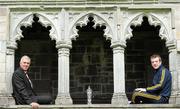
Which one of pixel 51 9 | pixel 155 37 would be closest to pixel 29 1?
pixel 51 9

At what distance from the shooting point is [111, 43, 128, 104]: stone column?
11016mm

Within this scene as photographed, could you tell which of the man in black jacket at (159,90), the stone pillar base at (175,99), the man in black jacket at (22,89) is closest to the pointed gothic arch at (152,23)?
the man in black jacket at (159,90)

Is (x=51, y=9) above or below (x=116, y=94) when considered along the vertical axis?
above

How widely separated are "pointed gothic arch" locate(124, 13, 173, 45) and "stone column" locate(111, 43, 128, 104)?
12.4 inches

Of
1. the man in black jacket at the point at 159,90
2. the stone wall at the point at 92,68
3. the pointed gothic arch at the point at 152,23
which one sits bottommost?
the man in black jacket at the point at 159,90

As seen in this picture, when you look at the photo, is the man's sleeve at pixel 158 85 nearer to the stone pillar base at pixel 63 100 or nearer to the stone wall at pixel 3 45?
the stone pillar base at pixel 63 100

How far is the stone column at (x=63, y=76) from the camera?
11.0 metres

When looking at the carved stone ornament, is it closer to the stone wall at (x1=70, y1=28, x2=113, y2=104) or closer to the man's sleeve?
the man's sleeve

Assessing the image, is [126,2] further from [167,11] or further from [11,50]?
[11,50]

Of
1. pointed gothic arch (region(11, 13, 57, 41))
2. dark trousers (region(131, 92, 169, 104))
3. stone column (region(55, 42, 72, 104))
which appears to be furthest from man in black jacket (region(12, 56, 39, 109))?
dark trousers (region(131, 92, 169, 104))

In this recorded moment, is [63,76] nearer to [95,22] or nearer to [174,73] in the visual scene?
[95,22]

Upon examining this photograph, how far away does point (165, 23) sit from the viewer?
452 inches

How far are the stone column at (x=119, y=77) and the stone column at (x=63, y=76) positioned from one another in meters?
0.88

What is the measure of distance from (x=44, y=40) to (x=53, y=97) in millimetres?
1417
